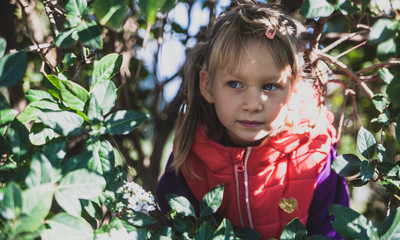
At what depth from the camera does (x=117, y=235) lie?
3.65 ft

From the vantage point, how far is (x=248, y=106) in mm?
1544

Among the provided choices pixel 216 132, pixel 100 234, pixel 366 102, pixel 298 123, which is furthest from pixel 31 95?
pixel 366 102

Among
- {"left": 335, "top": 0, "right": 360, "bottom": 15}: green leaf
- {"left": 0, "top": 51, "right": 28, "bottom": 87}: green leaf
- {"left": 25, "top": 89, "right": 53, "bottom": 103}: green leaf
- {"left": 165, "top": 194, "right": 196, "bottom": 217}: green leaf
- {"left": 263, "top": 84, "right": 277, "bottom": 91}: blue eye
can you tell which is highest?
{"left": 335, "top": 0, "right": 360, "bottom": 15}: green leaf

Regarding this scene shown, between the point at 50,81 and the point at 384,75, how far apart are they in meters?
1.08

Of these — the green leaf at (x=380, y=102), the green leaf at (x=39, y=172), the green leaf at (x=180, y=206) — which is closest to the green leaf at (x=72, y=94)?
the green leaf at (x=39, y=172)

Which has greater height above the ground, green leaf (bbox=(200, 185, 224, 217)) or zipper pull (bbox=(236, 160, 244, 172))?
green leaf (bbox=(200, 185, 224, 217))

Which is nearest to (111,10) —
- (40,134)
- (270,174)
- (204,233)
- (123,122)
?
(123,122)

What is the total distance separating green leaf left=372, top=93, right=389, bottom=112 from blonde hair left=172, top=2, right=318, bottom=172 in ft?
1.14

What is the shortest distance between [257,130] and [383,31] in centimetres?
74

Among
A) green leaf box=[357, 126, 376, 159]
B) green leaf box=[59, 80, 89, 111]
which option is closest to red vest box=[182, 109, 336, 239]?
green leaf box=[357, 126, 376, 159]

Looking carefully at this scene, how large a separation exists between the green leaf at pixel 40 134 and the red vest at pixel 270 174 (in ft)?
2.42

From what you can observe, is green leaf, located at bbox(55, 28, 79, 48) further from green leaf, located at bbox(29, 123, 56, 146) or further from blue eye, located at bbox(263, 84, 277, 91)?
blue eye, located at bbox(263, 84, 277, 91)

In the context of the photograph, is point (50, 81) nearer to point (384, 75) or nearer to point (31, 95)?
point (31, 95)

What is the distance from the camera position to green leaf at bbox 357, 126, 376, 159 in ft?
4.20
